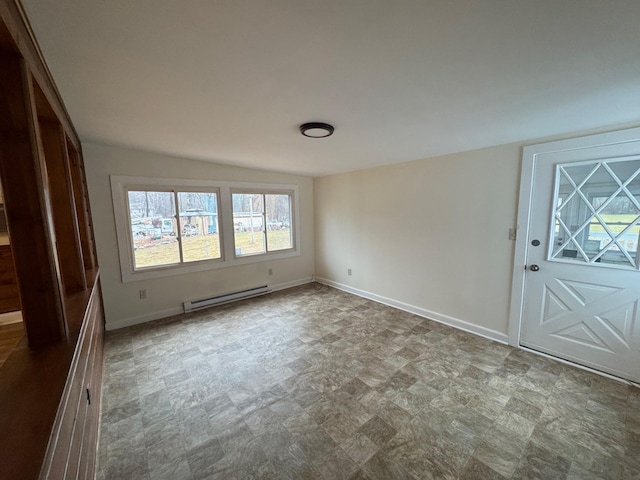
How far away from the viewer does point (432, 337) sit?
114 inches

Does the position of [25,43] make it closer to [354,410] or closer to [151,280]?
[354,410]

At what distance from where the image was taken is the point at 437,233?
3.22m

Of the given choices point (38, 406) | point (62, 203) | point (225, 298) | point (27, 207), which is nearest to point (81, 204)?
point (62, 203)

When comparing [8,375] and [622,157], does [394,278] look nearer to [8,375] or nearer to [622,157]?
[622,157]

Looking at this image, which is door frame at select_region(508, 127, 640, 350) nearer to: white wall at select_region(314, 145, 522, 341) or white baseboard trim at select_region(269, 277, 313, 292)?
white wall at select_region(314, 145, 522, 341)

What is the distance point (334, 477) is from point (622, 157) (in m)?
3.16

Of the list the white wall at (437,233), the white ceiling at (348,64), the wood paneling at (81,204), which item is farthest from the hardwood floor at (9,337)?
the white wall at (437,233)

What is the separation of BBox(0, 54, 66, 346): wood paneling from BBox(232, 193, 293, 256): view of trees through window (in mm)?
2951

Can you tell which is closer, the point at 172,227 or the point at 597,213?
the point at 597,213

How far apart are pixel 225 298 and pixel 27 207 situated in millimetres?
3064

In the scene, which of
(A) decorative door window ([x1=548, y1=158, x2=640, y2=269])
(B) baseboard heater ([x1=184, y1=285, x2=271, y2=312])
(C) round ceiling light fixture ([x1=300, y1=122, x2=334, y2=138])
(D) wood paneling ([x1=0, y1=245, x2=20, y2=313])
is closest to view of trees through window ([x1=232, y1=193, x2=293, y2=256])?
(B) baseboard heater ([x1=184, y1=285, x2=271, y2=312])

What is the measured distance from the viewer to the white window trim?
311 centimetres

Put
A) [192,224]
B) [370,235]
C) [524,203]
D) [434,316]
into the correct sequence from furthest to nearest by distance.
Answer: [370,235], [192,224], [434,316], [524,203]

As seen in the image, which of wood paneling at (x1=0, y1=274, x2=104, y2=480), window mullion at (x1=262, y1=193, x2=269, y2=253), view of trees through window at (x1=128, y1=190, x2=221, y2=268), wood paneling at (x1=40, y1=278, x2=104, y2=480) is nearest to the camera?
wood paneling at (x1=0, y1=274, x2=104, y2=480)
